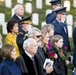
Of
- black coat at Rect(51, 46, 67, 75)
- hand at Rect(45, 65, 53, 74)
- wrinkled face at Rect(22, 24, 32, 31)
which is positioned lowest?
black coat at Rect(51, 46, 67, 75)

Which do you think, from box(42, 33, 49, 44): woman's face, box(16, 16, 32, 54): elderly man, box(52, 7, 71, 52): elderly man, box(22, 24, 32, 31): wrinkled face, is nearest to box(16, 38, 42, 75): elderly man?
box(42, 33, 49, 44): woman's face

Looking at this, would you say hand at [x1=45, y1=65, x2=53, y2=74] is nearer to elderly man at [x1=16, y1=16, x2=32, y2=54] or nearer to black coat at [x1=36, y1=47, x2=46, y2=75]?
black coat at [x1=36, y1=47, x2=46, y2=75]

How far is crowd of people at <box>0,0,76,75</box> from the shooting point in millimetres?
9102

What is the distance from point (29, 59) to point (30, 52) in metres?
0.11

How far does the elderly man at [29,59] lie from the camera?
937 centimetres

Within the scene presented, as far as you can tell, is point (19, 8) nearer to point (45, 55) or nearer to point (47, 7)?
point (45, 55)

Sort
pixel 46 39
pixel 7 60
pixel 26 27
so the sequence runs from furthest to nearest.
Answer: pixel 26 27 < pixel 46 39 < pixel 7 60

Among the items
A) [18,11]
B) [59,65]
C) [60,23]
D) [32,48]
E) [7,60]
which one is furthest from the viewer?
[60,23]

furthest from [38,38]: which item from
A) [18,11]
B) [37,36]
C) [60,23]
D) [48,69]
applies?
[60,23]

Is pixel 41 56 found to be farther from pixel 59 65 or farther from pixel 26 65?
pixel 59 65

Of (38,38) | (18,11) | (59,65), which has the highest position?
(18,11)

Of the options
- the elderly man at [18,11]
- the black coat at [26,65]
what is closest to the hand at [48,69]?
the black coat at [26,65]

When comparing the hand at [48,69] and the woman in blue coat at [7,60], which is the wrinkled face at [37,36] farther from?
the woman in blue coat at [7,60]

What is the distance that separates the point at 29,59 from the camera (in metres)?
9.47
